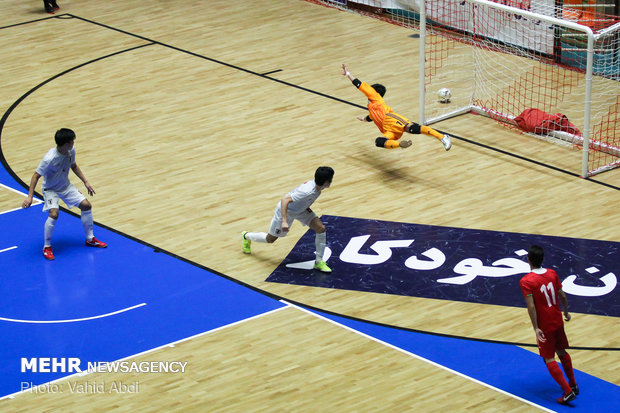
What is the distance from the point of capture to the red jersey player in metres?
9.44

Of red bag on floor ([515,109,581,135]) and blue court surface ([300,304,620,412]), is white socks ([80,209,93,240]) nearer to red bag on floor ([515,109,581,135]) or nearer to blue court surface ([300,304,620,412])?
blue court surface ([300,304,620,412])

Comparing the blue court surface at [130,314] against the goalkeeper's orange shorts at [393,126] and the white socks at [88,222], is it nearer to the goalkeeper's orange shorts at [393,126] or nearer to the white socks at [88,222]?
the white socks at [88,222]

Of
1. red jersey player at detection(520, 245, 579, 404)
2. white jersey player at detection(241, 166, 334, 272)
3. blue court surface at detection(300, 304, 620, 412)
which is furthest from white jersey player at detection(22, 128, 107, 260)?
red jersey player at detection(520, 245, 579, 404)

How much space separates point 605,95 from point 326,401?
10.6 m

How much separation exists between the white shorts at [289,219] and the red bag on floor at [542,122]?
19.5ft

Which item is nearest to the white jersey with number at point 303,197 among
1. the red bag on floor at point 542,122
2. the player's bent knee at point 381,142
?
the player's bent knee at point 381,142

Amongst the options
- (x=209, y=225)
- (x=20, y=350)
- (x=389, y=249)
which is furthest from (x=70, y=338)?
(x=389, y=249)

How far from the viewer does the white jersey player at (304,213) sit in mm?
11875

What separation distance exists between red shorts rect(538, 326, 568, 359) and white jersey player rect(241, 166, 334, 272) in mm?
3409

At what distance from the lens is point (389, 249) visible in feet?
42.8

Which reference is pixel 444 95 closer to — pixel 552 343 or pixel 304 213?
pixel 304 213

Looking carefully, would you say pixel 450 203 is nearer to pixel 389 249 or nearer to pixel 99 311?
pixel 389 249

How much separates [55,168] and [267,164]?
3959 millimetres

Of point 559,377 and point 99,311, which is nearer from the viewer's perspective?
point 559,377
